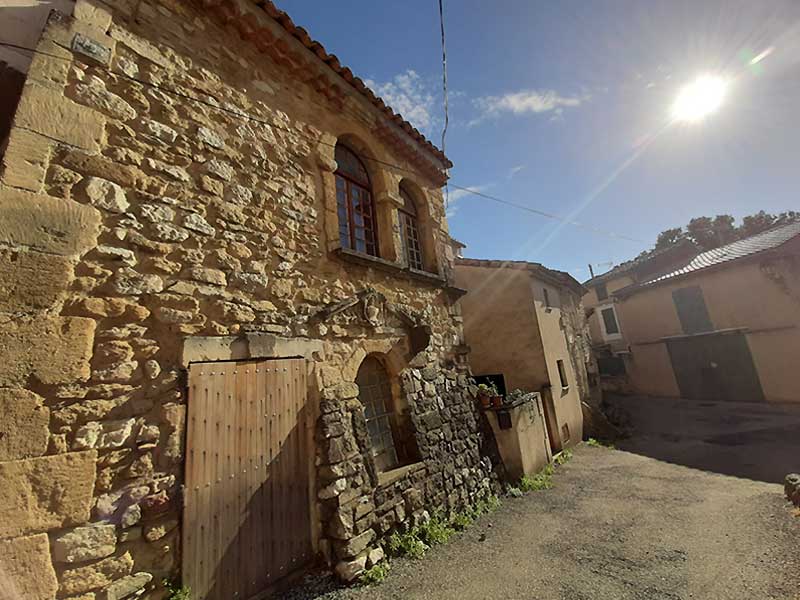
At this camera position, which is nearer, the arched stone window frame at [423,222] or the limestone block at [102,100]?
the limestone block at [102,100]

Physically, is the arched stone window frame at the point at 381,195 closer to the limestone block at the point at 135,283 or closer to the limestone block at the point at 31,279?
the limestone block at the point at 135,283

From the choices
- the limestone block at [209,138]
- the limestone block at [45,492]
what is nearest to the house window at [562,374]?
the limestone block at [209,138]

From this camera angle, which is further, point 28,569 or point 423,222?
point 423,222

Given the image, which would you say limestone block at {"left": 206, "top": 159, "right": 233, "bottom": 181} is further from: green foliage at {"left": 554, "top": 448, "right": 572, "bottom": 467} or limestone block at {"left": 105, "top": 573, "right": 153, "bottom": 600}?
green foliage at {"left": 554, "top": 448, "right": 572, "bottom": 467}

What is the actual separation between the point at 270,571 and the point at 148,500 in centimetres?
129

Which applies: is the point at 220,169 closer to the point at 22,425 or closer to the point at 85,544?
the point at 22,425

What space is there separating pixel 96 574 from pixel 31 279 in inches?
74.3

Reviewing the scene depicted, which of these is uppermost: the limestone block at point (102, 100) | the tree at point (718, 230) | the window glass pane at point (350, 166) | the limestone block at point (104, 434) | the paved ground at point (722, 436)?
the tree at point (718, 230)

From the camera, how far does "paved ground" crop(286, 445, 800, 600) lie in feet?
10.5

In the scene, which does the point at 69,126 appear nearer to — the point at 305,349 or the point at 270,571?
the point at 305,349

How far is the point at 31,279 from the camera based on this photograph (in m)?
2.19

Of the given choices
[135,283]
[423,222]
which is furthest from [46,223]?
[423,222]

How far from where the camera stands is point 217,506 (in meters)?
2.74

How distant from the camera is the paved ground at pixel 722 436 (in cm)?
734
